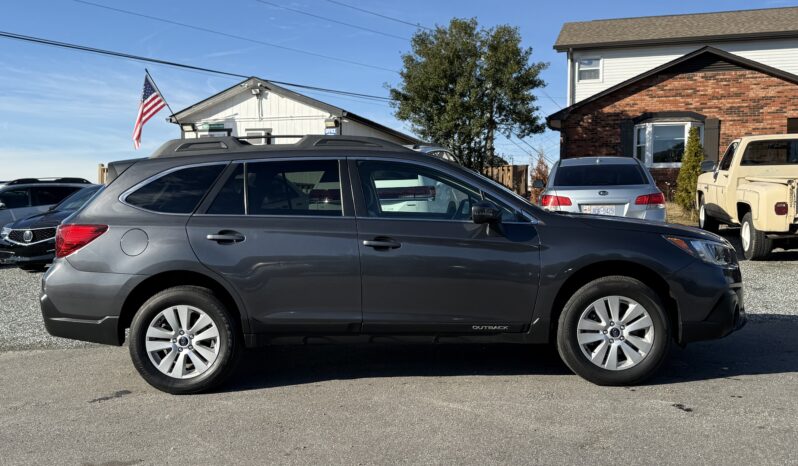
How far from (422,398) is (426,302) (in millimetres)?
661

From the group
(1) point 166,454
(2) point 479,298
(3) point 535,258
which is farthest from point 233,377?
(3) point 535,258

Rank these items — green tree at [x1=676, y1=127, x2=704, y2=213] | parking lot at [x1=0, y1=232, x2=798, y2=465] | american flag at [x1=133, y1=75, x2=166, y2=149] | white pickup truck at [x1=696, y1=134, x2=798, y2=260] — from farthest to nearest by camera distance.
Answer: american flag at [x1=133, y1=75, x2=166, y2=149] < green tree at [x1=676, y1=127, x2=704, y2=213] < white pickup truck at [x1=696, y1=134, x2=798, y2=260] < parking lot at [x1=0, y1=232, x2=798, y2=465]

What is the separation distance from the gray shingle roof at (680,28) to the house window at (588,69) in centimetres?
78

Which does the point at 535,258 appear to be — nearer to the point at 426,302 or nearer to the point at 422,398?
the point at 426,302

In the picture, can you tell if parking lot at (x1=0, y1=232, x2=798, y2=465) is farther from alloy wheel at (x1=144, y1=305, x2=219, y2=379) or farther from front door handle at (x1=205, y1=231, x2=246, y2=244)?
front door handle at (x1=205, y1=231, x2=246, y2=244)

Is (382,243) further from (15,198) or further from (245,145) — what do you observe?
(15,198)

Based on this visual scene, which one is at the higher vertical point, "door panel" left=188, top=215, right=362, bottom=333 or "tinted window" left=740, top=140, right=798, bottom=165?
"tinted window" left=740, top=140, right=798, bottom=165

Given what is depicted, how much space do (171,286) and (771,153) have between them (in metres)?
11.0

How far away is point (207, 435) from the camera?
416 centimetres

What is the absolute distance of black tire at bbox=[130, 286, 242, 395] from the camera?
489 centimetres

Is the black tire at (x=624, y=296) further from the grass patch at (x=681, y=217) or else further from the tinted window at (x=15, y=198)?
the tinted window at (x=15, y=198)

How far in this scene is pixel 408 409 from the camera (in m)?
4.55

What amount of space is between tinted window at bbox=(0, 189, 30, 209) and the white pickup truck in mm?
13242

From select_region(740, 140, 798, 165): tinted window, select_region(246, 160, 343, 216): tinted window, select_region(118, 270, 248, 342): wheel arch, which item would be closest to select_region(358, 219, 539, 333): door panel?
select_region(246, 160, 343, 216): tinted window
